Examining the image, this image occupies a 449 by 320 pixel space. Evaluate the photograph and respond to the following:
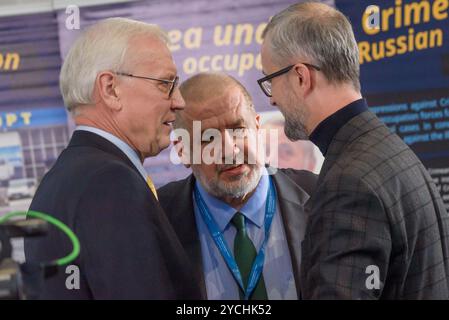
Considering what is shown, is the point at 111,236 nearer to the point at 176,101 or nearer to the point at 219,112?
the point at 176,101

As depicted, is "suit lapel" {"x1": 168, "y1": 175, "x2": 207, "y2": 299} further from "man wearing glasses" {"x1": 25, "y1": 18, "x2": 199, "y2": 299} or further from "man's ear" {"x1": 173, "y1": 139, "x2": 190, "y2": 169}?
"man wearing glasses" {"x1": 25, "y1": 18, "x2": 199, "y2": 299}

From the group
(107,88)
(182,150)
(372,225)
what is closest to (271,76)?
(107,88)

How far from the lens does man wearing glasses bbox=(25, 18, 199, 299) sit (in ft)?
5.50

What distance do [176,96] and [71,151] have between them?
1.31 feet

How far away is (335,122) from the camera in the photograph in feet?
6.30

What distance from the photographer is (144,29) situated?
2.03m

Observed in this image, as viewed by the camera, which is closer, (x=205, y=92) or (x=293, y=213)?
(x=293, y=213)

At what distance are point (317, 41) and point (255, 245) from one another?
2.98ft

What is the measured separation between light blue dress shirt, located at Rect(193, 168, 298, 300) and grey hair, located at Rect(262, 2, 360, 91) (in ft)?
2.46

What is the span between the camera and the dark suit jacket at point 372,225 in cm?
171

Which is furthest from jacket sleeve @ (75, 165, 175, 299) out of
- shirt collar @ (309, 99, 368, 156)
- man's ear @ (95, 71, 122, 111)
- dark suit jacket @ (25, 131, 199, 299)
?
shirt collar @ (309, 99, 368, 156)

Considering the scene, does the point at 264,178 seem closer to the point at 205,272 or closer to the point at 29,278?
the point at 205,272

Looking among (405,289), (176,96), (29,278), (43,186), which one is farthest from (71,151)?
(405,289)

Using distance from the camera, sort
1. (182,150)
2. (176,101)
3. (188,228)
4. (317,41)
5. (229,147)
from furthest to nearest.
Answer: (182,150)
(229,147)
(188,228)
(176,101)
(317,41)
